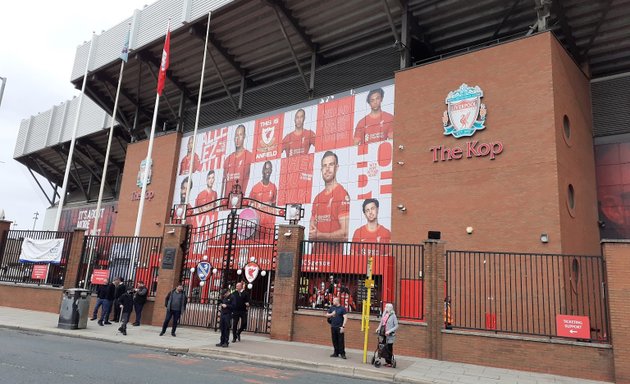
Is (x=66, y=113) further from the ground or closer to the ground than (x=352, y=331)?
further from the ground

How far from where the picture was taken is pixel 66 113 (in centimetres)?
5025

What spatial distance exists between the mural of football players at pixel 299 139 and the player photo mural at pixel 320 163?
0.21 ft

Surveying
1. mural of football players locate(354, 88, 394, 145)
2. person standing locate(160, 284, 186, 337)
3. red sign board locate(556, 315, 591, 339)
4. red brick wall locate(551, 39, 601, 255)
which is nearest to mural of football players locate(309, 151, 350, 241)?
mural of football players locate(354, 88, 394, 145)

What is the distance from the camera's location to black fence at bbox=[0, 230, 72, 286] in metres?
20.6

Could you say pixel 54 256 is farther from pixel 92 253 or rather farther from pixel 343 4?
pixel 343 4

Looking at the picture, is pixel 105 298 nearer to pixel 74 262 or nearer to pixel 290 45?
pixel 74 262

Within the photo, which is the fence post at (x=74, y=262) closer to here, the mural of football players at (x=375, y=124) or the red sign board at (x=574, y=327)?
the mural of football players at (x=375, y=124)

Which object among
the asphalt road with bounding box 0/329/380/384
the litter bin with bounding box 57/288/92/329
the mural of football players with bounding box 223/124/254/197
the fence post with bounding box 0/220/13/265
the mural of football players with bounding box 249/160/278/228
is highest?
the mural of football players with bounding box 223/124/254/197

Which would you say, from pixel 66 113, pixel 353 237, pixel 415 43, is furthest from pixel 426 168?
pixel 66 113

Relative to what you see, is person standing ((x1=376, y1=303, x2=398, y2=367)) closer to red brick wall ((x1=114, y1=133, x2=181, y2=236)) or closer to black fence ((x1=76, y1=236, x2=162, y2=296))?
black fence ((x1=76, y1=236, x2=162, y2=296))

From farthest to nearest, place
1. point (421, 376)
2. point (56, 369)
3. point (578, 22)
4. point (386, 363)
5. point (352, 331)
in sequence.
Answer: point (578, 22) < point (352, 331) < point (386, 363) < point (421, 376) < point (56, 369)

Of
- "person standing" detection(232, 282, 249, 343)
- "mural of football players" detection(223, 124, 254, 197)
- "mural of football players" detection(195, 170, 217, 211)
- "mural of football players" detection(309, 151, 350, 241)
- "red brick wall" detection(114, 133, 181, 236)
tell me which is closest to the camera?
"person standing" detection(232, 282, 249, 343)

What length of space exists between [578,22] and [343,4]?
11.7 meters

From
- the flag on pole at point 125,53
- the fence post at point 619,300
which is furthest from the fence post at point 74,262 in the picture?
the fence post at point 619,300
